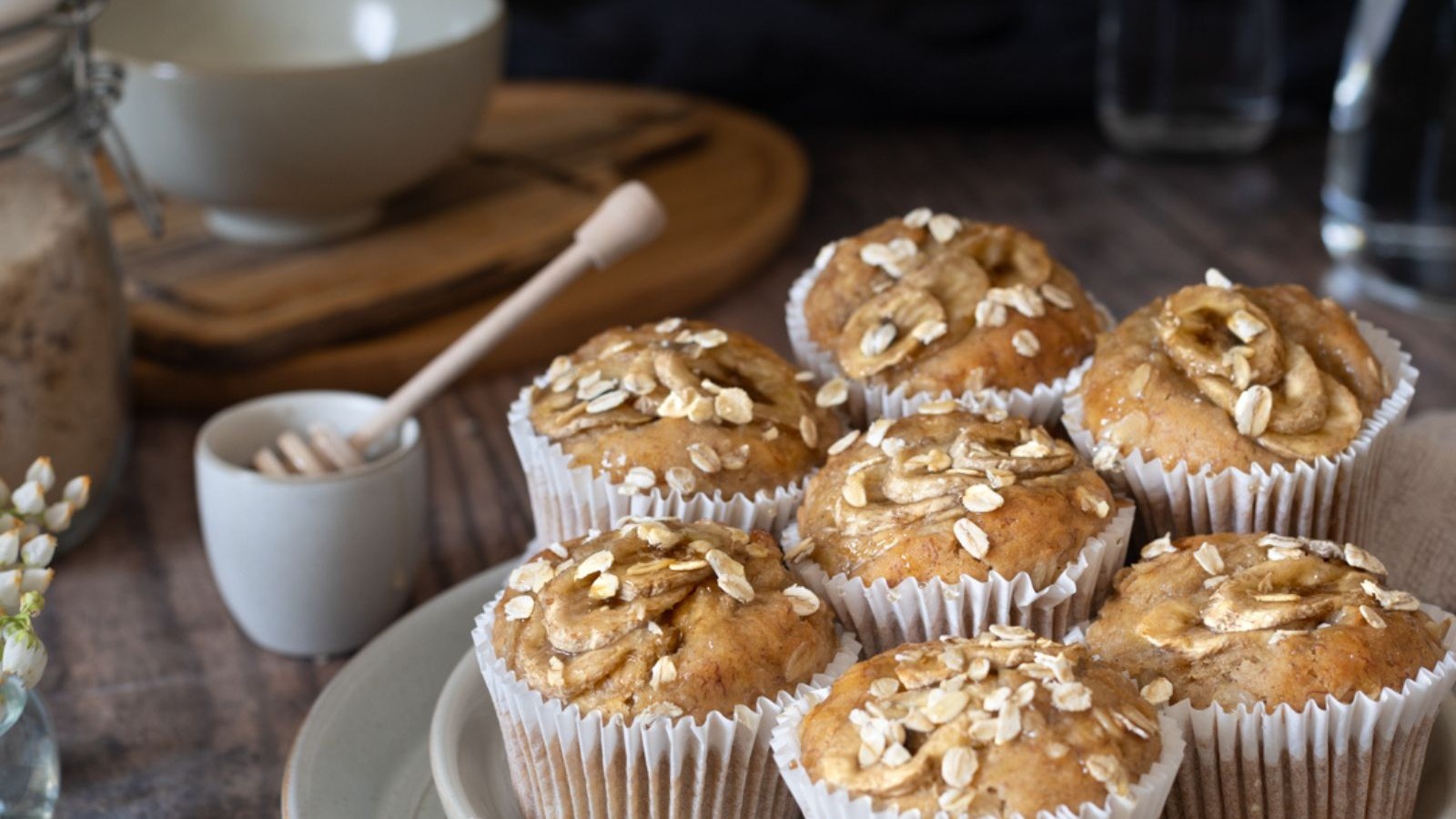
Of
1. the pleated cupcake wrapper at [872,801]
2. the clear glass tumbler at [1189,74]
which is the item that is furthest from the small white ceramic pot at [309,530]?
the clear glass tumbler at [1189,74]

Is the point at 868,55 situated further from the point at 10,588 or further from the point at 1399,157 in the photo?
the point at 10,588

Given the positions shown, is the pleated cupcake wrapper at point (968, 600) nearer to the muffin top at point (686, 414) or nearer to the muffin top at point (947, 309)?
the muffin top at point (686, 414)

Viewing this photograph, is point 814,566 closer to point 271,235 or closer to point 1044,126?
point 271,235

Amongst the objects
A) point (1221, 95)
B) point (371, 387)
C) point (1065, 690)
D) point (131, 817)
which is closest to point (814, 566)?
point (1065, 690)

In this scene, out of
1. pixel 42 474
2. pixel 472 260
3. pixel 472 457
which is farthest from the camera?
pixel 472 260

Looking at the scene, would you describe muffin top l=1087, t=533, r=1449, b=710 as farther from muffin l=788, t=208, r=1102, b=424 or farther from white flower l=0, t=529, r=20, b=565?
white flower l=0, t=529, r=20, b=565

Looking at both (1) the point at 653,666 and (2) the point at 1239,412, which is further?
(2) the point at 1239,412

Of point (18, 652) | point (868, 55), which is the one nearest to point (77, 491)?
point (18, 652)
